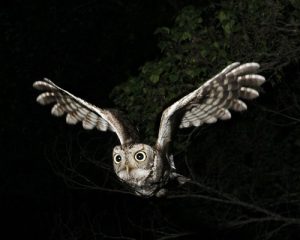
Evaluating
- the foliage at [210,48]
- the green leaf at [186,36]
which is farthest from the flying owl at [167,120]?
the green leaf at [186,36]

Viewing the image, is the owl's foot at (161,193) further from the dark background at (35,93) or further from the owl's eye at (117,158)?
the dark background at (35,93)

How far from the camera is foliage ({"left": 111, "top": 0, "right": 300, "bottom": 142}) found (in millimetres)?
6082

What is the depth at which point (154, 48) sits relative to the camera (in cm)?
1048

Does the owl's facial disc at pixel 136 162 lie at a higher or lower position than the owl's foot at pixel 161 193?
higher

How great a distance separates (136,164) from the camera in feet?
14.2

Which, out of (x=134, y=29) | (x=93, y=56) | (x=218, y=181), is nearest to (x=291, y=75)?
(x=218, y=181)

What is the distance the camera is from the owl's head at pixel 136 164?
4316mm

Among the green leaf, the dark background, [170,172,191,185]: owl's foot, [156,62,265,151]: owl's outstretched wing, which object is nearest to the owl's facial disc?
[156,62,265,151]: owl's outstretched wing

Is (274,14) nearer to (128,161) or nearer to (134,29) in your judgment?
(128,161)

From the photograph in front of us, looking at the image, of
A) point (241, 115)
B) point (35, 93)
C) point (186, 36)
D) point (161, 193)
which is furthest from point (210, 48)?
point (35, 93)

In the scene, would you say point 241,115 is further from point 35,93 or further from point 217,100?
point 217,100

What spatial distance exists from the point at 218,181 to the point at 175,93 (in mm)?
2324

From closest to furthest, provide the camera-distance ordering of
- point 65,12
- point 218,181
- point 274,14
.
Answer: point 274,14, point 218,181, point 65,12

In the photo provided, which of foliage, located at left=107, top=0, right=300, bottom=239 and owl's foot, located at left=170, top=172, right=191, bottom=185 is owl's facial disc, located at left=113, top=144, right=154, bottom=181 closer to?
owl's foot, located at left=170, top=172, right=191, bottom=185
